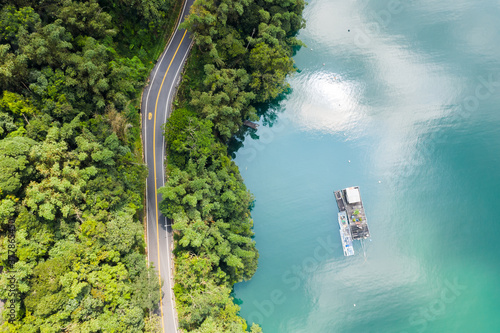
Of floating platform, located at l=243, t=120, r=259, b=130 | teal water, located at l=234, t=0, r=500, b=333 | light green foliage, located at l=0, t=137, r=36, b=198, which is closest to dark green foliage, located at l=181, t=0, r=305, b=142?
floating platform, located at l=243, t=120, r=259, b=130

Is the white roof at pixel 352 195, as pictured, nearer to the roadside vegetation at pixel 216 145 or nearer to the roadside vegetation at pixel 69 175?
the roadside vegetation at pixel 216 145

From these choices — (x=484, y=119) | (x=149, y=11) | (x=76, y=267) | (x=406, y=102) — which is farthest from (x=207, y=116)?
(x=484, y=119)

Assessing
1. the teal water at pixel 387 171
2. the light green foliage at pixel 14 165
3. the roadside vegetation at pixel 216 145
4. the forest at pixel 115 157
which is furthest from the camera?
the teal water at pixel 387 171

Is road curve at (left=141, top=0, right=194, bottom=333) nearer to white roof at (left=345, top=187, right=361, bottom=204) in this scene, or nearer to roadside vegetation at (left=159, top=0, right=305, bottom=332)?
roadside vegetation at (left=159, top=0, right=305, bottom=332)

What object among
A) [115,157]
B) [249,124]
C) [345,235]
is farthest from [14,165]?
[345,235]

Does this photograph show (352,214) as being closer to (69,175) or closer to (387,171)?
(387,171)

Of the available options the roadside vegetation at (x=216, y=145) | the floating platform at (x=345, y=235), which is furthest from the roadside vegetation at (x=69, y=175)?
the floating platform at (x=345, y=235)

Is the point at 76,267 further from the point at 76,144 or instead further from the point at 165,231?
the point at 76,144
